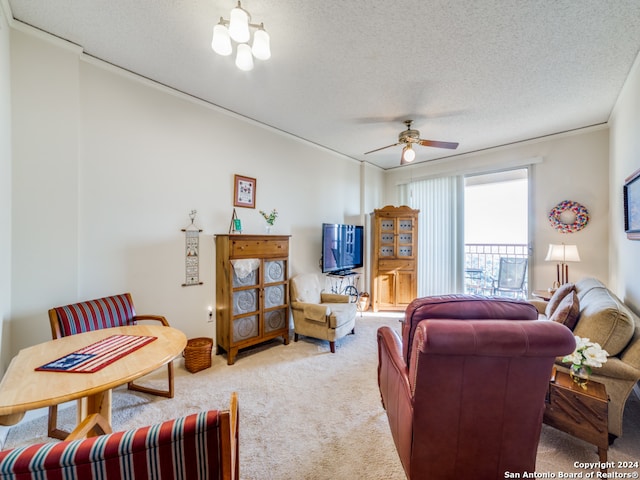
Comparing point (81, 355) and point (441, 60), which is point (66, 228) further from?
point (441, 60)

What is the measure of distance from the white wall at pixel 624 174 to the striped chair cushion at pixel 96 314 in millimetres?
4245

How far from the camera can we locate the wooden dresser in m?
2.84

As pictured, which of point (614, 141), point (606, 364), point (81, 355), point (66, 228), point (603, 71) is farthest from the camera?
point (614, 141)

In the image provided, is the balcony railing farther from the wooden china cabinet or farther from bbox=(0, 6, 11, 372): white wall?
bbox=(0, 6, 11, 372): white wall

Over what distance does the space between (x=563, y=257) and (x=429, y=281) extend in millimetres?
2016

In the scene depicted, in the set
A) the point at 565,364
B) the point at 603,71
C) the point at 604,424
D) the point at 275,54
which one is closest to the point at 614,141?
the point at 603,71

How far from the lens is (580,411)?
155 cm

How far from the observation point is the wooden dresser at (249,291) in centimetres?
284

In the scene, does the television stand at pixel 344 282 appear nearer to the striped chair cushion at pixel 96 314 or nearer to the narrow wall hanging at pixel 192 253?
the narrow wall hanging at pixel 192 253

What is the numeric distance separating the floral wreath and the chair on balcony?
4.60 feet

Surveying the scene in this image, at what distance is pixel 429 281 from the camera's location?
500 centimetres

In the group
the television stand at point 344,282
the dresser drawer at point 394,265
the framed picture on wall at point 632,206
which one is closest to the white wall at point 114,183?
the television stand at point 344,282

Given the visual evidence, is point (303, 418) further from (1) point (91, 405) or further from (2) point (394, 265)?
(2) point (394, 265)

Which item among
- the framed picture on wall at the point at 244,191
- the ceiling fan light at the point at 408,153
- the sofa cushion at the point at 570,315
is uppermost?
the ceiling fan light at the point at 408,153
